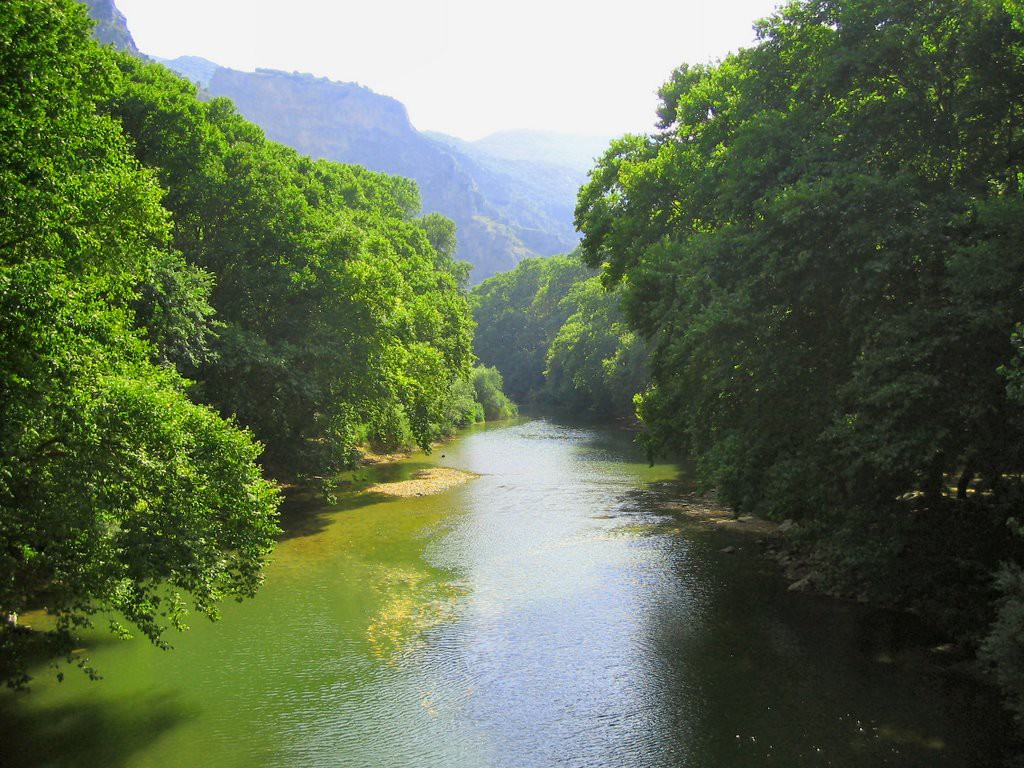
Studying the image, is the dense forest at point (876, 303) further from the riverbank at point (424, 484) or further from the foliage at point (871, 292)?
the riverbank at point (424, 484)

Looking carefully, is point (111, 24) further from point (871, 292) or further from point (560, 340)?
point (871, 292)

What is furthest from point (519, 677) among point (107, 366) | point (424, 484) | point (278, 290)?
point (424, 484)

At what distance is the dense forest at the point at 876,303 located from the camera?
1625cm

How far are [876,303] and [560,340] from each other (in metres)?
69.5

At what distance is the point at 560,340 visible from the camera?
8825cm

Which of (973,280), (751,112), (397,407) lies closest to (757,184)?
(751,112)

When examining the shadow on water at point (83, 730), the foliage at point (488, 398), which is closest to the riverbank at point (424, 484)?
the shadow on water at point (83, 730)

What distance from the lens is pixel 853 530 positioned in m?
19.4

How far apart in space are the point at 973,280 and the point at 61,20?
1698 cm

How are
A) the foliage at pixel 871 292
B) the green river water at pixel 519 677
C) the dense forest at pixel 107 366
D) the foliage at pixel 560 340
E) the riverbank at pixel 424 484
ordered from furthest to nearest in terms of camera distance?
the foliage at pixel 560 340 < the riverbank at pixel 424 484 < the foliage at pixel 871 292 < the green river water at pixel 519 677 < the dense forest at pixel 107 366

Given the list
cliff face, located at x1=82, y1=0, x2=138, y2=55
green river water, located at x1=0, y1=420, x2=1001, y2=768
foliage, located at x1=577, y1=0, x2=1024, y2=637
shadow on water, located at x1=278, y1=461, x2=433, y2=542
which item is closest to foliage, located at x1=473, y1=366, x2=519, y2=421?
shadow on water, located at x1=278, y1=461, x2=433, y2=542

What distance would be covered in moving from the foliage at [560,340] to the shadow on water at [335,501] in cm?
1552

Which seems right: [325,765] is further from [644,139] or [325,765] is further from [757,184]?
[644,139]

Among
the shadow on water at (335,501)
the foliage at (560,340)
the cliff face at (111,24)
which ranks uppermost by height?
the cliff face at (111,24)
